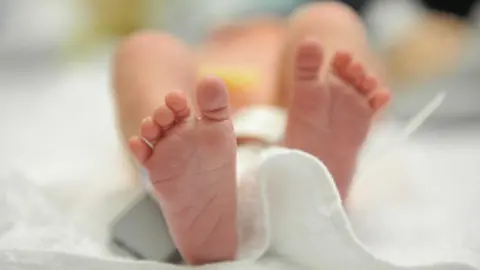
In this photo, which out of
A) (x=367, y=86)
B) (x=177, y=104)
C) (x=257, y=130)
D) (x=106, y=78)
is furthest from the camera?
(x=106, y=78)

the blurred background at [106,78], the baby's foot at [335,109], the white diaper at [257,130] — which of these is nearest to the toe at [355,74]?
the baby's foot at [335,109]

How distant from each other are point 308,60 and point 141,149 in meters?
0.18

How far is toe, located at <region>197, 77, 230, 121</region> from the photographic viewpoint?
684 mm

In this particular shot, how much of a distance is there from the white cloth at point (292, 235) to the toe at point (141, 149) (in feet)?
0.35

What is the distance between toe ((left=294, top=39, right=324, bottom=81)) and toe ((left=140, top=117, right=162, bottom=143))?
15 centimetres

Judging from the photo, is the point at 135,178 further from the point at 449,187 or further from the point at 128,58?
the point at 449,187

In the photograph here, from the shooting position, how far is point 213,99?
0.69 meters

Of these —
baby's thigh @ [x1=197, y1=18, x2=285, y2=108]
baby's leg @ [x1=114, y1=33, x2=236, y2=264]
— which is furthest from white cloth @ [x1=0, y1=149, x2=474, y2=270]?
baby's thigh @ [x1=197, y1=18, x2=285, y2=108]

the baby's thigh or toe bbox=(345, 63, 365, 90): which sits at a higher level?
toe bbox=(345, 63, 365, 90)

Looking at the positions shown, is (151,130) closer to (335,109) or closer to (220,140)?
(220,140)

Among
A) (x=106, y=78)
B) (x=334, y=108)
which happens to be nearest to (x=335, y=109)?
(x=334, y=108)

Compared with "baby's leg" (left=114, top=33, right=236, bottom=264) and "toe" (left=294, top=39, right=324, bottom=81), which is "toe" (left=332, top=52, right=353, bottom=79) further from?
"baby's leg" (left=114, top=33, right=236, bottom=264)

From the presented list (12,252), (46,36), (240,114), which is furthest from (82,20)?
(12,252)

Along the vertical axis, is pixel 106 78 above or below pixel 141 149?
below
